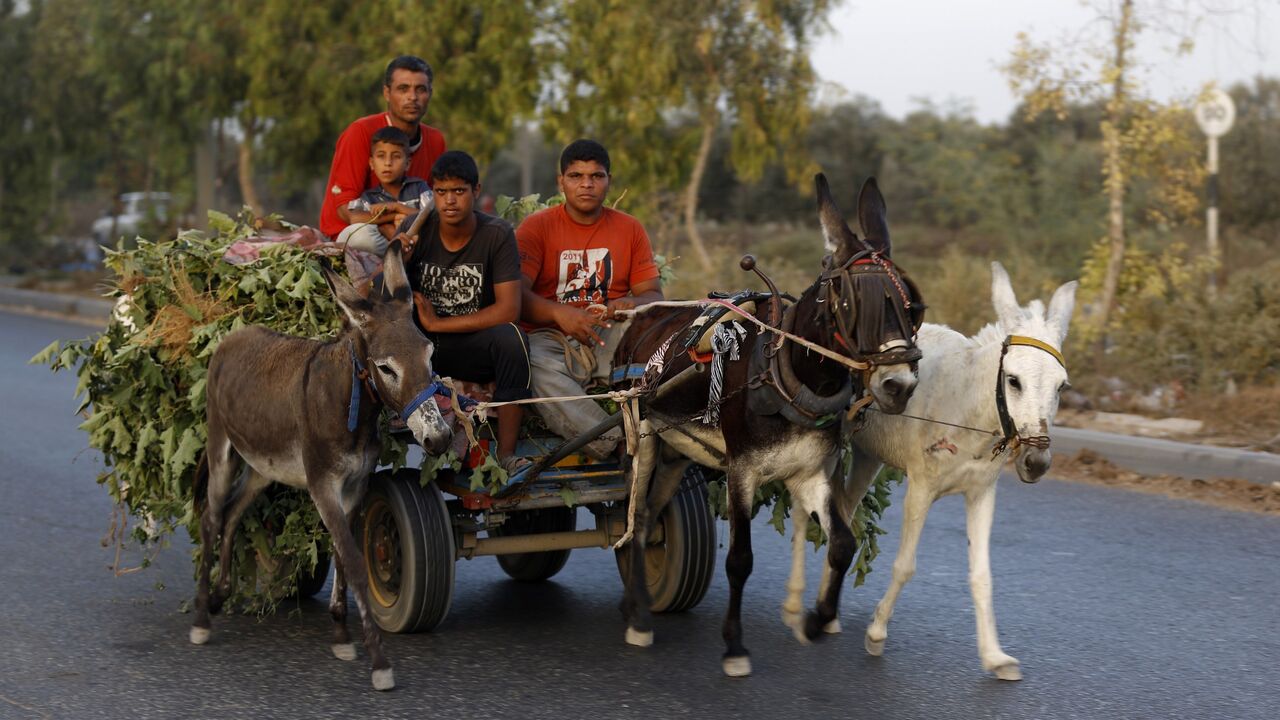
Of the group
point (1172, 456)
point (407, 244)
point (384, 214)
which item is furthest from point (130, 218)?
point (407, 244)

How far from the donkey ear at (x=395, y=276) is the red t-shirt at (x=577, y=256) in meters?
1.00

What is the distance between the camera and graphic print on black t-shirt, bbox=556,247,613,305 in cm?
645

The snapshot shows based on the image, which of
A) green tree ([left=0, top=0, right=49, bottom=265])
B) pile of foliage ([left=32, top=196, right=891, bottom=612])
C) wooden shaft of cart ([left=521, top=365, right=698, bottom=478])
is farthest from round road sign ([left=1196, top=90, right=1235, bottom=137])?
green tree ([left=0, top=0, right=49, bottom=265])

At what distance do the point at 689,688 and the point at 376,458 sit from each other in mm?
1510

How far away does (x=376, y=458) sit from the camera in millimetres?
5727

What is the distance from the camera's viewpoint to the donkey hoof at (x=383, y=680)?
537cm

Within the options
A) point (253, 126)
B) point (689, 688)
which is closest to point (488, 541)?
point (689, 688)

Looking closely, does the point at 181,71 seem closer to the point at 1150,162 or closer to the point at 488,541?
the point at 1150,162

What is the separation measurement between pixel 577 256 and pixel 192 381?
1.77 meters

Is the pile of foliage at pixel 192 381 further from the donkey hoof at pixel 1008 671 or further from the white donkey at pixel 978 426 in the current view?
the donkey hoof at pixel 1008 671

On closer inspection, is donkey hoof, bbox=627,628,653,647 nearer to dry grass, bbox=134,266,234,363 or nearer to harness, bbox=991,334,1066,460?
harness, bbox=991,334,1066,460

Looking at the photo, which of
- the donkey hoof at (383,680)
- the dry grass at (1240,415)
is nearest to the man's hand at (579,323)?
the donkey hoof at (383,680)

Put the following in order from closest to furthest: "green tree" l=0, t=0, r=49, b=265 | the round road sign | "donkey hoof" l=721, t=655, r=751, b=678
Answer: "donkey hoof" l=721, t=655, r=751, b=678 → the round road sign → "green tree" l=0, t=0, r=49, b=265

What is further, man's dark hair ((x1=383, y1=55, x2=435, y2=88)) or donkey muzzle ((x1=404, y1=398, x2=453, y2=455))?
→ man's dark hair ((x1=383, y1=55, x2=435, y2=88))
